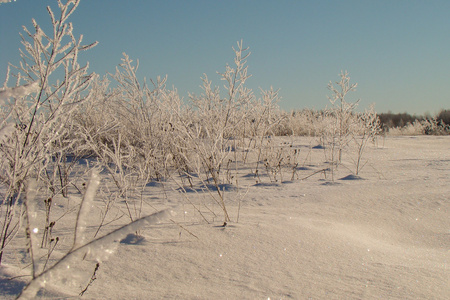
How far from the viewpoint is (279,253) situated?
170 cm

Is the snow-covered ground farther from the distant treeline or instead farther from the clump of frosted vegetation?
the distant treeline

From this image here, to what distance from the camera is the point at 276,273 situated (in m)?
1.48

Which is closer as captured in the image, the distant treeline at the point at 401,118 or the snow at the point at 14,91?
the snow at the point at 14,91

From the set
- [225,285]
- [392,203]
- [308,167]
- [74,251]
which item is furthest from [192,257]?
[308,167]

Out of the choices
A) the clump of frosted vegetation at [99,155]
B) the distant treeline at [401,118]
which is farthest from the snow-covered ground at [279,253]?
the distant treeline at [401,118]

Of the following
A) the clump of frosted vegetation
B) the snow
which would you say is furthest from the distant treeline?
the snow

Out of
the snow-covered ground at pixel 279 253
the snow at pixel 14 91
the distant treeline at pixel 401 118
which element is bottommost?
the snow-covered ground at pixel 279 253

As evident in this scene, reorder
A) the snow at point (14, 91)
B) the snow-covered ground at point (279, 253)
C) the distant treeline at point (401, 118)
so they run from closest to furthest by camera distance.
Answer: the snow at point (14, 91) → the snow-covered ground at point (279, 253) → the distant treeline at point (401, 118)

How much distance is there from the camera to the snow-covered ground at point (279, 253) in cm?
132

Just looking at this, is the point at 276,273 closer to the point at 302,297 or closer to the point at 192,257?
the point at 302,297

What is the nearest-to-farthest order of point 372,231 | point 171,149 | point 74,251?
1. point 74,251
2. point 372,231
3. point 171,149

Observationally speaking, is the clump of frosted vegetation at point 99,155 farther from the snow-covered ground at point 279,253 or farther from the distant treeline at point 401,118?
the distant treeline at point 401,118

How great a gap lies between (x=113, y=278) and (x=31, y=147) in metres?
0.62

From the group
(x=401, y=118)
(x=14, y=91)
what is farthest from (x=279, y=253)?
(x=401, y=118)
